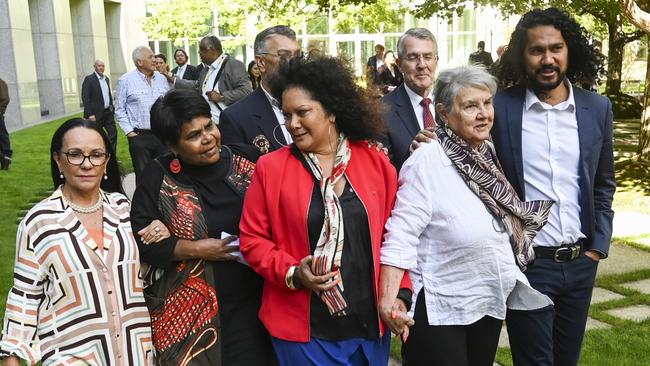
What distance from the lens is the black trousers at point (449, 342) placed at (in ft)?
10.2

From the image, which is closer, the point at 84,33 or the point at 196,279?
the point at 196,279

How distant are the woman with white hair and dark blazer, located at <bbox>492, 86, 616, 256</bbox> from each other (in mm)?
302

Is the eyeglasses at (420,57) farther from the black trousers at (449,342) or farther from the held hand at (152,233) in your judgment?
the held hand at (152,233)

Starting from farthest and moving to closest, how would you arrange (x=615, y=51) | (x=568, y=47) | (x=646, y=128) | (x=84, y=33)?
(x=84, y=33) → (x=615, y=51) → (x=646, y=128) → (x=568, y=47)

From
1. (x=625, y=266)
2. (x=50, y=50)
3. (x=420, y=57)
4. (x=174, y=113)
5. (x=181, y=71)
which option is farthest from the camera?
(x=50, y=50)

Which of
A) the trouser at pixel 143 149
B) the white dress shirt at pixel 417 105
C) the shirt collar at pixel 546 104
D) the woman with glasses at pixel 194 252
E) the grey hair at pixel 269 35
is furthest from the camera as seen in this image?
the trouser at pixel 143 149

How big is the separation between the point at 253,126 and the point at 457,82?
135 centimetres

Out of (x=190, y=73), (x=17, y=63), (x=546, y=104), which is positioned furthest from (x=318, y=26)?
(x=546, y=104)

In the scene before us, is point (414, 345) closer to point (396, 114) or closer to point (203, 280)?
point (203, 280)

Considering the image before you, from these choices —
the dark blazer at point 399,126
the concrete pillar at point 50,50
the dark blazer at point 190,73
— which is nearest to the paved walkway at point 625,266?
the dark blazer at point 399,126

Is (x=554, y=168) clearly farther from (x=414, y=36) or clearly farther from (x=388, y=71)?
(x=388, y=71)

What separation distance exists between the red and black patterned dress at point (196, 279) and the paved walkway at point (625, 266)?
1906mm

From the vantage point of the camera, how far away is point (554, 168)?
3.44 m

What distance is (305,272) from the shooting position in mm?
2686
